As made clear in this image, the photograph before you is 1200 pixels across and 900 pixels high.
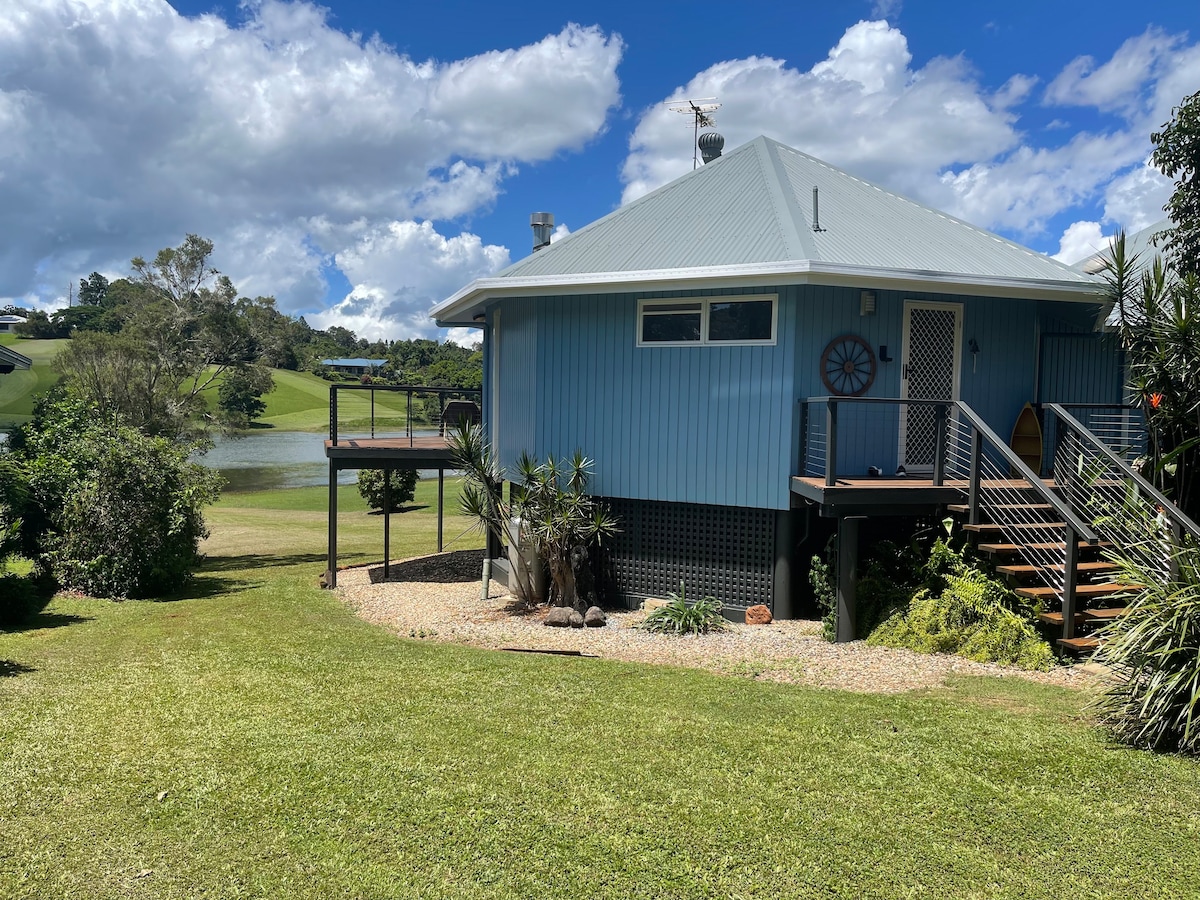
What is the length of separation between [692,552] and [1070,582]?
13.1 feet

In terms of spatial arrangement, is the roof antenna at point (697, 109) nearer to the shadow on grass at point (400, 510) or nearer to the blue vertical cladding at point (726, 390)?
the blue vertical cladding at point (726, 390)

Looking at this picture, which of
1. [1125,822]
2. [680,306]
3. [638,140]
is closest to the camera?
[1125,822]

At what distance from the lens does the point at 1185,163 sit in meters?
11.4

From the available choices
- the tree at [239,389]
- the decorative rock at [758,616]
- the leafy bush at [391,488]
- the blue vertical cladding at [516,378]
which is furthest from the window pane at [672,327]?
the tree at [239,389]

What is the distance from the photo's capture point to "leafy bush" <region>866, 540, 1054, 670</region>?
7426mm

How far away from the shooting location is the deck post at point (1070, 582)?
7.21 m

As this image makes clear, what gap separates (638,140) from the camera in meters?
23.2

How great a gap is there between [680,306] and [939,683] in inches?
193

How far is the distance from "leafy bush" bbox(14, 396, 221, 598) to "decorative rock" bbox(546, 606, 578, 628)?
216 inches

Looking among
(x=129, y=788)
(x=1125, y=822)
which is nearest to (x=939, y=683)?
(x=1125, y=822)

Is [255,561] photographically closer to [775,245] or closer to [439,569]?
[439,569]

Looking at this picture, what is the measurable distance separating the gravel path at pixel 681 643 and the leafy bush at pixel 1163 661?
1468 millimetres

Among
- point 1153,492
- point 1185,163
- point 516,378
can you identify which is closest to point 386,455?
point 516,378

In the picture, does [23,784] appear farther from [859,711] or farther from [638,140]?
[638,140]
